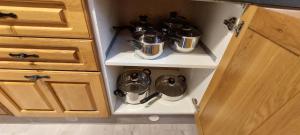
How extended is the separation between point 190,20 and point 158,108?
27.6 inches

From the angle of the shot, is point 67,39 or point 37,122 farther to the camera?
point 37,122

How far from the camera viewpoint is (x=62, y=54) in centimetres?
71

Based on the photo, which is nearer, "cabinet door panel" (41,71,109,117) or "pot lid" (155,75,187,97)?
"cabinet door panel" (41,71,109,117)

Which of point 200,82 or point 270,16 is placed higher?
point 270,16

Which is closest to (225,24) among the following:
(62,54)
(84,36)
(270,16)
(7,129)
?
(270,16)

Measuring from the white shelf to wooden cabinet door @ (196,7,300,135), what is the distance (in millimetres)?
140

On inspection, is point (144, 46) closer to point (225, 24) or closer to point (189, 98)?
point (225, 24)

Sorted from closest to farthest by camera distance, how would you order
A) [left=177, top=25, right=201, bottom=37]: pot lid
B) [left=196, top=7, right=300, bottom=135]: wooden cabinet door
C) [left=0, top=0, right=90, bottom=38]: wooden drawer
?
[left=196, top=7, right=300, bottom=135]: wooden cabinet door
[left=0, top=0, right=90, bottom=38]: wooden drawer
[left=177, top=25, right=201, bottom=37]: pot lid

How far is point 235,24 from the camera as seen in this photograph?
0.68 meters

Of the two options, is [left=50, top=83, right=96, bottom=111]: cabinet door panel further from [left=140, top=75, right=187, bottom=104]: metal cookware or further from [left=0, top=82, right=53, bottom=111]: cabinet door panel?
[left=140, top=75, right=187, bottom=104]: metal cookware

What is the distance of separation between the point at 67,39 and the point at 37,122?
0.92m

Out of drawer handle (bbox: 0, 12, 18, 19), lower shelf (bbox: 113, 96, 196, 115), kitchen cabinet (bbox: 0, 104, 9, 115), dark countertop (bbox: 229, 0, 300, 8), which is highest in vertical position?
dark countertop (bbox: 229, 0, 300, 8)

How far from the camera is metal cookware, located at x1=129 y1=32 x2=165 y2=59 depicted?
819 millimetres

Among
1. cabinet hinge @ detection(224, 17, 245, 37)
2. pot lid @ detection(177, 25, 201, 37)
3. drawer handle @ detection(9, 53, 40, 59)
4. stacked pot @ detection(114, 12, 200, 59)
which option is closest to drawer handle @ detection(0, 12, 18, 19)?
drawer handle @ detection(9, 53, 40, 59)
